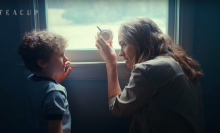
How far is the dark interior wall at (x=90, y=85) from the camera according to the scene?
1.08 meters

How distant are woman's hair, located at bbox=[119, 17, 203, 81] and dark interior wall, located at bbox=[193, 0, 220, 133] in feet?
0.95

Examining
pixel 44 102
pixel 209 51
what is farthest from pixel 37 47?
pixel 209 51

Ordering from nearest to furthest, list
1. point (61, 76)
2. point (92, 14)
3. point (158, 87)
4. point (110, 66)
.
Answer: point (158, 87)
point (110, 66)
point (61, 76)
point (92, 14)

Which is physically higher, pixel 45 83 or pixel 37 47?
pixel 37 47

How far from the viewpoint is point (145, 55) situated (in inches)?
33.8

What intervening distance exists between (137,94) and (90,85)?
451 millimetres

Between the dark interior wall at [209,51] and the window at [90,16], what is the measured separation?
15 centimetres

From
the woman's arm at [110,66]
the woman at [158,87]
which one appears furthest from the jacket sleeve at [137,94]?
the woman's arm at [110,66]

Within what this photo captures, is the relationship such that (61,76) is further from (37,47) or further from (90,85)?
(37,47)

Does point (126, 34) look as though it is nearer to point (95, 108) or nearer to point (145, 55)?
point (145, 55)

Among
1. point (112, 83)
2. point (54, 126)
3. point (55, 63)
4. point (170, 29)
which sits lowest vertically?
point (54, 126)

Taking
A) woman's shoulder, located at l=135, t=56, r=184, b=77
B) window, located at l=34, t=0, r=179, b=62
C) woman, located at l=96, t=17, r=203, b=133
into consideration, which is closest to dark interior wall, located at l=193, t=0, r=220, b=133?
window, located at l=34, t=0, r=179, b=62

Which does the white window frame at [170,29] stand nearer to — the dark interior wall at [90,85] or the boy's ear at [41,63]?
the dark interior wall at [90,85]

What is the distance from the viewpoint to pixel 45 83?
0.84 m
